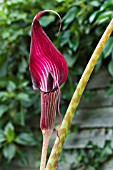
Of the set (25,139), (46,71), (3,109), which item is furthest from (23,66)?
(46,71)

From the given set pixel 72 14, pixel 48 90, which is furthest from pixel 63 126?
pixel 72 14

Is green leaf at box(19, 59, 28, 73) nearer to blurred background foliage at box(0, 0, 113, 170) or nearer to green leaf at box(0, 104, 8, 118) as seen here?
blurred background foliage at box(0, 0, 113, 170)

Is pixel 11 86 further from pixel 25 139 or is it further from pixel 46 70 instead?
pixel 46 70

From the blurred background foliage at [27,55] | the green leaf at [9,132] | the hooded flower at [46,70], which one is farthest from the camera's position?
the green leaf at [9,132]

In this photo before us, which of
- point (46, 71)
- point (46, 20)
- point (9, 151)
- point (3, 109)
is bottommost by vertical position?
point (9, 151)

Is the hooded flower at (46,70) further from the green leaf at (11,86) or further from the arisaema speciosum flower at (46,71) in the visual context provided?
the green leaf at (11,86)

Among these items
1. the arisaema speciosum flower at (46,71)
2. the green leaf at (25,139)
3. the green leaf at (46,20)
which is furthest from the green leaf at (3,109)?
the arisaema speciosum flower at (46,71)
